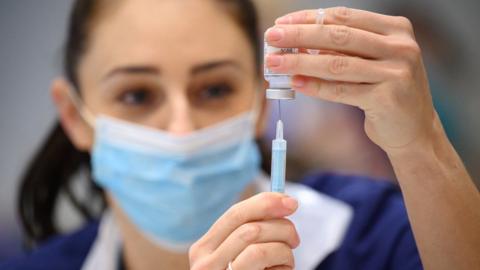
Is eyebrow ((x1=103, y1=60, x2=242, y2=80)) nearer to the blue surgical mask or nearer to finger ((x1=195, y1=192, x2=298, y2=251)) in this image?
the blue surgical mask

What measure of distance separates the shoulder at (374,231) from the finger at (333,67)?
1.47 ft

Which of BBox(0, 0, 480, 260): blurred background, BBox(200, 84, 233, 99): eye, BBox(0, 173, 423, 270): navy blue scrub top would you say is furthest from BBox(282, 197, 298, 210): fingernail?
BBox(0, 0, 480, 260): blurred background

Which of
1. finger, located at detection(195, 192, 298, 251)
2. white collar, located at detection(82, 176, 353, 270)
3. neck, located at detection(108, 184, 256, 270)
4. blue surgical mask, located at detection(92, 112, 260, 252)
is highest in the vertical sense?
finger, located at detection(195, 192, 298, 251)

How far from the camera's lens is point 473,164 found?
1572mm

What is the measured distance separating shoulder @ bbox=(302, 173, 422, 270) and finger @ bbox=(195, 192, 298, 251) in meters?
0.39

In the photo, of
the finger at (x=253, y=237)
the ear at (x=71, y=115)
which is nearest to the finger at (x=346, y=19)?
the finger at (x=253, y=237)

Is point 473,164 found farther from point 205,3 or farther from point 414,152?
point 414,152

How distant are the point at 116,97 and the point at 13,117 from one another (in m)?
0.88

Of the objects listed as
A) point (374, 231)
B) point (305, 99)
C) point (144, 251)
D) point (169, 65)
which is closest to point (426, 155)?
point (374, 231)

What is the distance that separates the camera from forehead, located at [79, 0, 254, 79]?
117 cm

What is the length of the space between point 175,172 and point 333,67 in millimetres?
568

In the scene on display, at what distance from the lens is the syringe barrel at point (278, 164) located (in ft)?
2.36

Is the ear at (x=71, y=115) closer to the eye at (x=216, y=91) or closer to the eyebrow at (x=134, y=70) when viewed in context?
the eyebrow at (x=134, y=70)

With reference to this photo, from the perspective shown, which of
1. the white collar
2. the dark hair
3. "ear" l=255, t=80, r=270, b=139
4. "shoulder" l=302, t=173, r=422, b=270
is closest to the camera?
"shoulder" l=302, t=173, r=422, b=270
